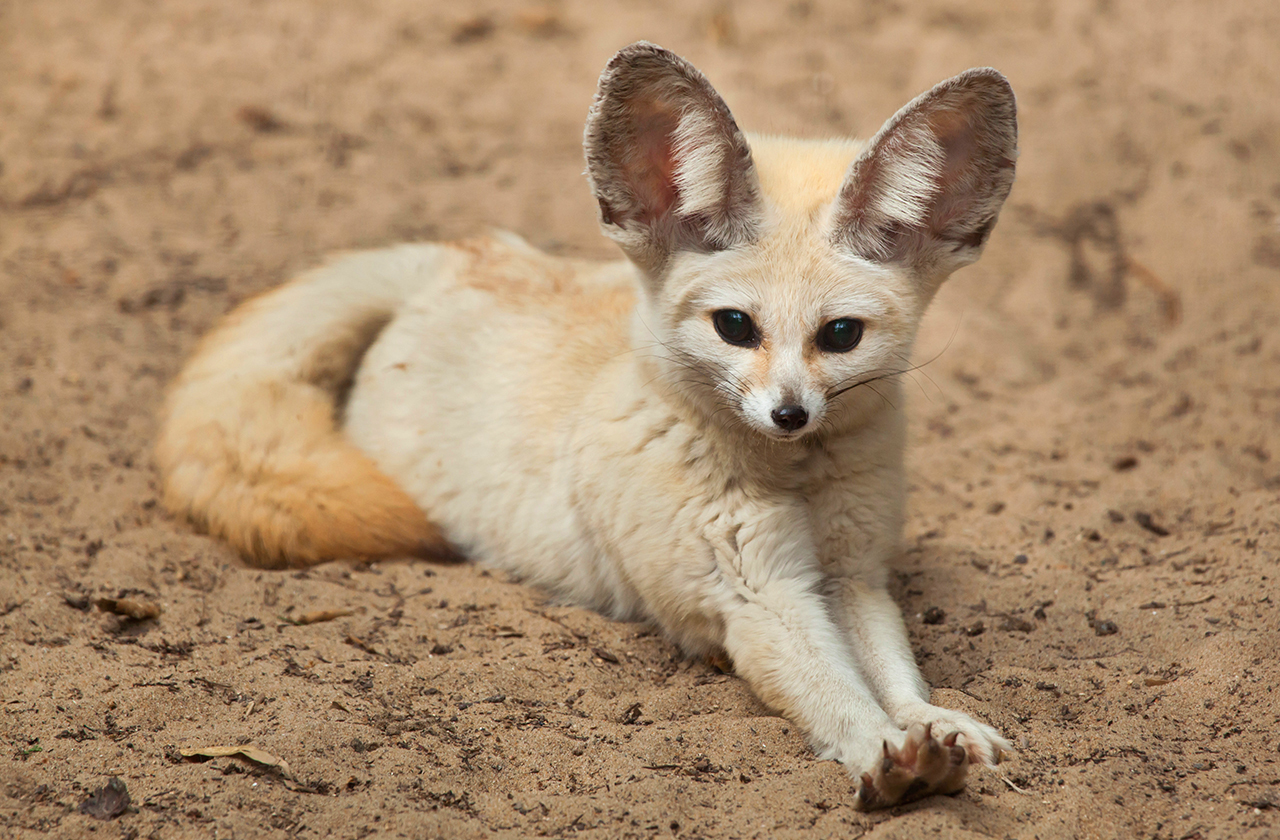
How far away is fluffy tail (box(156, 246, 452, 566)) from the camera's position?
3551 millimetres

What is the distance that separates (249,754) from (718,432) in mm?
1426

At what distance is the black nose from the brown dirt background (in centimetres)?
77

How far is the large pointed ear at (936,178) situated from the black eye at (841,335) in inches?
8.2

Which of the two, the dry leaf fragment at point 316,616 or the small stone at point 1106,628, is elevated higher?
the small stone at point 1106,628

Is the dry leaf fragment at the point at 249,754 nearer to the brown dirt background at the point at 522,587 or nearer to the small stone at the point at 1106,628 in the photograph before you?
the brown dirt background at the point at 522,587

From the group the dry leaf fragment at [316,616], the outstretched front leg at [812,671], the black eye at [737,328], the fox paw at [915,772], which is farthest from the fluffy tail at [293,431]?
the fox paw at [915,772]

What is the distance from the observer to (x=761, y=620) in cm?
280

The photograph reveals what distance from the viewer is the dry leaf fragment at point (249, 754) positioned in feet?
7.77

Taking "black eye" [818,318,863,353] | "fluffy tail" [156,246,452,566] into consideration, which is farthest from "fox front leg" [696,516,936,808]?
"fluffy tail" [156,246,452,566]

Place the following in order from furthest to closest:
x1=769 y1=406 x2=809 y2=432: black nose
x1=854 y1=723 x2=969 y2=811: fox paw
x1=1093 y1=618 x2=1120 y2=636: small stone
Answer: x1=1093 y1=618 x2=1120 y2=636: small stone
x1=769 y1=406 x2=809 y2=432: black nose
x1=854 y1=723 x2=969 y2=811: fox paw

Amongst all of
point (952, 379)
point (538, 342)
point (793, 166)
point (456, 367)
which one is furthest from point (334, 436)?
point (952, 379)

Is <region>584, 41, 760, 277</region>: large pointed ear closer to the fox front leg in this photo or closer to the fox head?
the fox head

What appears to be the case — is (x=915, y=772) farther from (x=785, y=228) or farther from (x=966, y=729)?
(x=785, y=228)

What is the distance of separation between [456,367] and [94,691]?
1.70 metres
